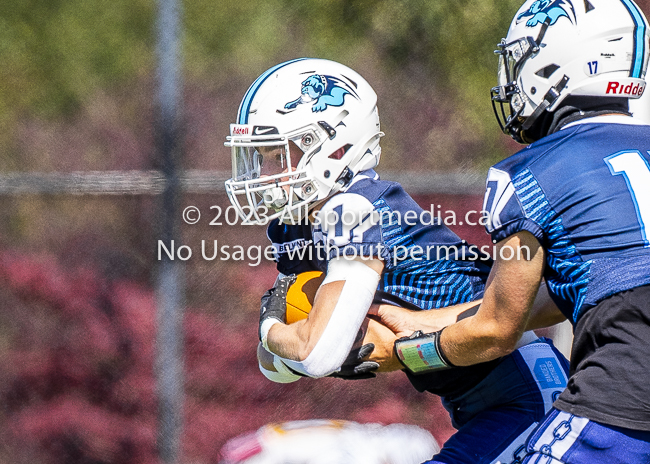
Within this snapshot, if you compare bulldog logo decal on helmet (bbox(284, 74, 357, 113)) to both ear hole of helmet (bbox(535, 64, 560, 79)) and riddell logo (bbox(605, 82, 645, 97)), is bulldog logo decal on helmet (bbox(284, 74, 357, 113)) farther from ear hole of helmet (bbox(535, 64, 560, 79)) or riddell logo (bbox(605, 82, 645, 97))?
riddell logo (bbox(605, 82, 645, 97))

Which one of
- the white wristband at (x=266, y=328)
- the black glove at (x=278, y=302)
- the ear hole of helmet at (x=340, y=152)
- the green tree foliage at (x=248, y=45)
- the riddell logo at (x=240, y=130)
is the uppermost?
the green tree foliage at (x=248, y=45)

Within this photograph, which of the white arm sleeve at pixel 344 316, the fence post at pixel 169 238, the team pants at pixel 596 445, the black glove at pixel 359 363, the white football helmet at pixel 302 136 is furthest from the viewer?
the fence post at pixel 169 238

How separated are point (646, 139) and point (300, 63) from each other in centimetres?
120

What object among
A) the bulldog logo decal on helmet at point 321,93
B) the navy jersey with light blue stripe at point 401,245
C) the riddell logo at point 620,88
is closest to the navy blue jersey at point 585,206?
the riddell logo at point 620,88

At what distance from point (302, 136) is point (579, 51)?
92 centimetres

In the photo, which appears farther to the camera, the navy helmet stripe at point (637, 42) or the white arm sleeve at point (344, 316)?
the white arm sleeve at point (344, 316)

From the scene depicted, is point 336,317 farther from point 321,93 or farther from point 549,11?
point 549,11

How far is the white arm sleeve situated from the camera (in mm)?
2275

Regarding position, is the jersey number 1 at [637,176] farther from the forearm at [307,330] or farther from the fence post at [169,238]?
the fence post at [169,238]

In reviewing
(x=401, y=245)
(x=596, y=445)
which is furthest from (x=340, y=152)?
(x=596, y=445)

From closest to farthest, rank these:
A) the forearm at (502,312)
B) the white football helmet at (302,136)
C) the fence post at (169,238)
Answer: the forearm at (502,312)
the white football helmet at (302,136)
the fence post at (169,238)

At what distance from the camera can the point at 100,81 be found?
153 inches

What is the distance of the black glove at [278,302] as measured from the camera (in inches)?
102

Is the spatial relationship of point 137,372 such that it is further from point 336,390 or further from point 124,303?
point 336,390
